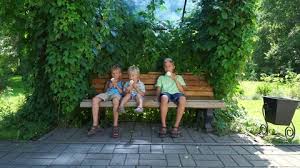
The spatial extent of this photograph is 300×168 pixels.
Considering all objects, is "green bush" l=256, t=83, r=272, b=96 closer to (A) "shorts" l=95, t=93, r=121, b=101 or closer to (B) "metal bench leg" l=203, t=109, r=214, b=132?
(B) "metal bench leg" l=203, t=109, r=214, b=132

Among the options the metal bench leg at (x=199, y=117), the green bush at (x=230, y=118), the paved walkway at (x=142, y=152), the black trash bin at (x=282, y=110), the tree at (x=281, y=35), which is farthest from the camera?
the tree at (x=281, y=35)

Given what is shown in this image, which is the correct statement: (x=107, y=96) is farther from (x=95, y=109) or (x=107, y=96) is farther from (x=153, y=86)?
(x=153, y=86)

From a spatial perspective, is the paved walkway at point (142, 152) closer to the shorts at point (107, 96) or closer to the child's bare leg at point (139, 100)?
the child's bare leg at point (139, 100)

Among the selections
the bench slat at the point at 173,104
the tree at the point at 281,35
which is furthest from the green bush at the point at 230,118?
the tree at the point at 281,35

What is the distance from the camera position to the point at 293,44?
31438 mm

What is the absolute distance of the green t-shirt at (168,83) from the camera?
757 cm

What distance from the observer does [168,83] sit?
766 cm

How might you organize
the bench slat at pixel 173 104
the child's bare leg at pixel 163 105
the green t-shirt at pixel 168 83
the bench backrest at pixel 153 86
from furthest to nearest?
the bench backrest at pixel 153 86 → the green t-shirt at pixel 168 83 → the bench slat at pixel 173 104 → the child's bare leg at pixel 163 105

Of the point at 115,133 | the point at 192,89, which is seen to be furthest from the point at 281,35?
the point at 115,133

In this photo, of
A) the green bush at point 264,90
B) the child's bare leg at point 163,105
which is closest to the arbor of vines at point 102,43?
the child's bare leg at point 163,105

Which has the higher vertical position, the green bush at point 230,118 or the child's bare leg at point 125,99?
the child's bare leg at point 125,99

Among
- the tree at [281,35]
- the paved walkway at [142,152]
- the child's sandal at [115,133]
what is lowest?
the paved walkway at [142,152]

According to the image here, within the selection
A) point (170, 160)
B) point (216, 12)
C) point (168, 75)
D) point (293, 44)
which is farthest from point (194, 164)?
point (293, 44)

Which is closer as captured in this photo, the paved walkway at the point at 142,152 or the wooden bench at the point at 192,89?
the paved walkway at the point at 142,152
